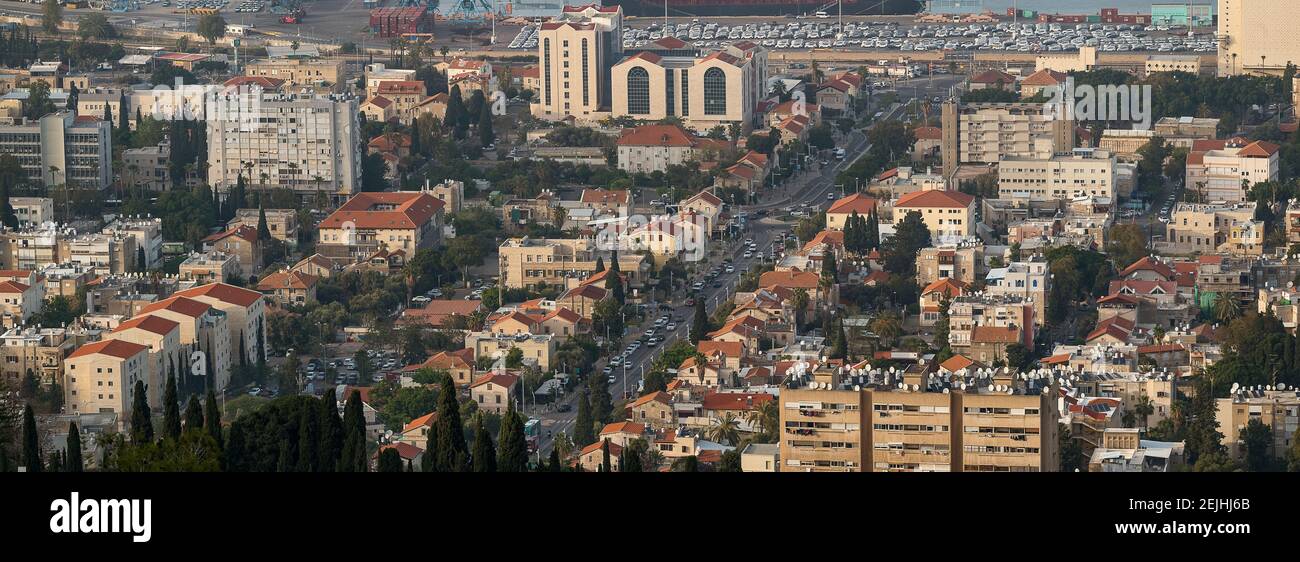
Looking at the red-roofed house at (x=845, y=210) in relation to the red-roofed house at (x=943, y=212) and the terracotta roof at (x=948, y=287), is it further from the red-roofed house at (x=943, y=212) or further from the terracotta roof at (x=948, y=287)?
the terracotta roof at (x=948, y=287)

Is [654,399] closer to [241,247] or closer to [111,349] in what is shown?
[111,349]

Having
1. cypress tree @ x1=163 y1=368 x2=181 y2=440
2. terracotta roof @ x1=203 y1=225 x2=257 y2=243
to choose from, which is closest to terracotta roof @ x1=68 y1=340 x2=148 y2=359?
cypress tree @ x1=163 y1=368 x2=181 y2=440

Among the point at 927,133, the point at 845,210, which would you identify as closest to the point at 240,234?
the point at 845,210

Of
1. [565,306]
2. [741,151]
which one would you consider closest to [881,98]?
[741,151]

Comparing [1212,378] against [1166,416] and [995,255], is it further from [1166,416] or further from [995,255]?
[995,255]

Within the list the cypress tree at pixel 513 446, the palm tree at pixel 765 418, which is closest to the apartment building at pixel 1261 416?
the palm tree at pixel 765 418

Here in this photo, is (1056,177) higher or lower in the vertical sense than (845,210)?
higher
